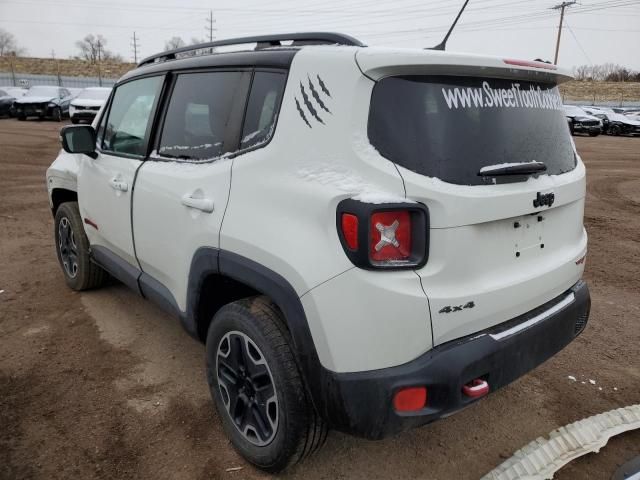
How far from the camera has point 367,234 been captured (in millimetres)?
1757

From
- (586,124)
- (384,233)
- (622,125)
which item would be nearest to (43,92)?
(586,124)

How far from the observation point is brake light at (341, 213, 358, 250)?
179 cm

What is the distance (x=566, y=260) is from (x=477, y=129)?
856 mm

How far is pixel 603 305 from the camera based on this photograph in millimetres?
4258

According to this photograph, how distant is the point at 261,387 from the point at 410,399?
0.71m

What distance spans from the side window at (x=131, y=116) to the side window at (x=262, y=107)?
39.9 inches

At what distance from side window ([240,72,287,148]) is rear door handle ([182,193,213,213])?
30 cm

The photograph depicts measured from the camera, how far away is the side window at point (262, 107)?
7.16 ft

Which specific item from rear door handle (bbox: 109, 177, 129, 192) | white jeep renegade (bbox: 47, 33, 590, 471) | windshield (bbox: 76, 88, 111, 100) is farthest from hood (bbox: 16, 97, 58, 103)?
white jeep renegade (bbox: 47, 33, 590, 471)

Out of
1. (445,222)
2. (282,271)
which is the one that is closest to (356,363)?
(282,271)

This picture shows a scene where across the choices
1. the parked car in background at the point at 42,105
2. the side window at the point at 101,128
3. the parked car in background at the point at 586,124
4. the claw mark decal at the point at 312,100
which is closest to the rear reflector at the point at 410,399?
the claw mark decal at the point at 312,100

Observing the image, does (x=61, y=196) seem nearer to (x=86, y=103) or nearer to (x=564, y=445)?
(x=564, y=445)

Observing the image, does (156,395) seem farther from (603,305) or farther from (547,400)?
(603,305)

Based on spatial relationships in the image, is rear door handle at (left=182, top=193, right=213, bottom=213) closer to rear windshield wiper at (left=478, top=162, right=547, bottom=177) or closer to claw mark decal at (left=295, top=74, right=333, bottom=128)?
claw mark decal at (left=295, top=74, right=333, bottom=128)
